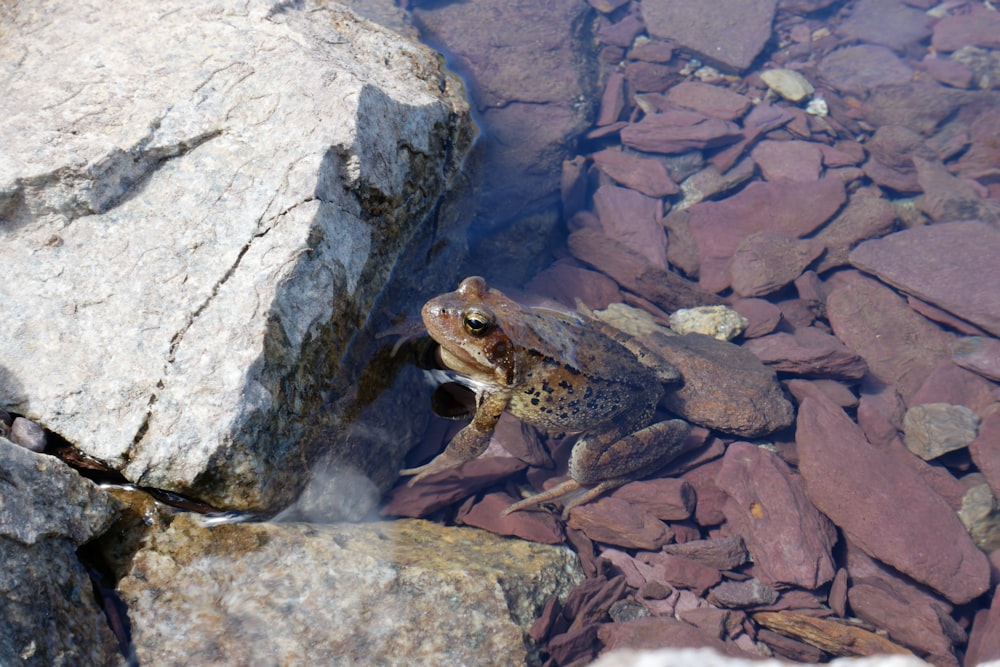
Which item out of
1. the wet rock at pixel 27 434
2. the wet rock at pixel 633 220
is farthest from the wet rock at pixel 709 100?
the wet rock at pixel 27 434

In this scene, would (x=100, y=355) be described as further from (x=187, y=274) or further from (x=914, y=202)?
(x=914, y=202)

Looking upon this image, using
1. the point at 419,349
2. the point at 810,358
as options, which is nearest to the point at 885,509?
the point at 810,358

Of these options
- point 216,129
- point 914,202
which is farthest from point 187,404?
point 914,202

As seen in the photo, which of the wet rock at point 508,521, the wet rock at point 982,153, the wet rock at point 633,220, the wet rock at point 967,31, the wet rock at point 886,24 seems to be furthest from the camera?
the wet rock at point 886,24

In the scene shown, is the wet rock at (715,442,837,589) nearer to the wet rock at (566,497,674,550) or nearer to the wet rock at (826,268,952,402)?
the wet rock at (566,497,674,550)

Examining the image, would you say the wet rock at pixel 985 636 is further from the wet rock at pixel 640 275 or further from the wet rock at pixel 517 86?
the wet rock at pixel 517 86

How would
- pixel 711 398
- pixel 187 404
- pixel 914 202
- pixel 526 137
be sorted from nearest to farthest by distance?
pixel 187 404 → pixel 711 398 → pixel 526 137 → pixel 914 202
